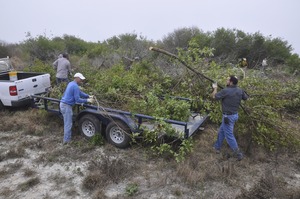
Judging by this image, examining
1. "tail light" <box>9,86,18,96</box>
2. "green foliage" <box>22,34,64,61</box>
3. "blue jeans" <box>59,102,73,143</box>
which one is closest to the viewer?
"blue jeans" <box>59,102,73,143</box>

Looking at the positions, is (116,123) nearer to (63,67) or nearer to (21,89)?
Result: (21,89)

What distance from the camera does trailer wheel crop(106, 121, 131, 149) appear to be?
5586 millimetres

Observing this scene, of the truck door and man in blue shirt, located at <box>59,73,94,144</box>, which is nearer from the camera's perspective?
man in blue shirt, located at <box>59,73,94,144</box>

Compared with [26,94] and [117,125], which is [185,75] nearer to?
[117,125]

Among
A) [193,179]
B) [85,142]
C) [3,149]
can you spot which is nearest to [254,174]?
[193,179]

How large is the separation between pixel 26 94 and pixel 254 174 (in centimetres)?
635

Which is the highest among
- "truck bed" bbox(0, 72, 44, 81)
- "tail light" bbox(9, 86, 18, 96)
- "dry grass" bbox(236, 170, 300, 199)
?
"truck bed" bbox(0, 72, 44, 81)

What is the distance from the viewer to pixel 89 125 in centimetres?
613

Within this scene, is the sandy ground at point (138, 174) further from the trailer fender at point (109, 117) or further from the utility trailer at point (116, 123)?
the trailer fender at point (109, 117)

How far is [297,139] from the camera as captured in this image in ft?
17.5

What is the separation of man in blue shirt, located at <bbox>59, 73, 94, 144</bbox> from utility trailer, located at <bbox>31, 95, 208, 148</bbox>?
0.68 feet

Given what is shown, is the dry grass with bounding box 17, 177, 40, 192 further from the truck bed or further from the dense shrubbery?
the truck bed

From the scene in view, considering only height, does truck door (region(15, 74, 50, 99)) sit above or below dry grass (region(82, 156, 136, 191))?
above

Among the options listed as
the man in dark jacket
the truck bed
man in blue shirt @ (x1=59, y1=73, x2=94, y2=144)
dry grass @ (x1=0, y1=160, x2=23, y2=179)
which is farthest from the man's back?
dry grass @ (x1=0, y1=160, x2=23, y2=179)
